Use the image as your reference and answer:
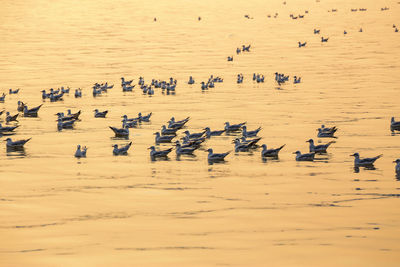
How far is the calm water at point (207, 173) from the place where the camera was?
20484 millimetres

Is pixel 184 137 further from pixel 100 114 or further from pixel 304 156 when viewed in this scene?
pixel 100 114

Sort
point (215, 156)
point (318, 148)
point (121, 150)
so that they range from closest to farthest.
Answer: point (215, 156)
point (318, 148)
point (121, 150)

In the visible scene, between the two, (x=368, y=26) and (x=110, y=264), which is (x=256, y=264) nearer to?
(x=110, y=264)

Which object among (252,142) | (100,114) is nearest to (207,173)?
(252,142)

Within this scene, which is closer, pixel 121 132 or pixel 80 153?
pixel 80 153

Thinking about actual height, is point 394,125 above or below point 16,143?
above

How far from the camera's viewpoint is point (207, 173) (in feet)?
97.4

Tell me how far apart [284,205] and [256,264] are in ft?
18.8

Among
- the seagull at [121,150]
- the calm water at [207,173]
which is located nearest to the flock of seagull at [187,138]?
the seagull at [121,150]

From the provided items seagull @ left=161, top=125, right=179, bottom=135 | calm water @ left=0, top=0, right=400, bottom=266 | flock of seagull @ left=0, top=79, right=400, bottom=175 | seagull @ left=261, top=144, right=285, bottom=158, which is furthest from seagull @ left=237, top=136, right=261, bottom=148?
seagull @ left=161, top=125, right=179, bottom=135

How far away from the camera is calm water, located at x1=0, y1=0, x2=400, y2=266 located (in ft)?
67.2

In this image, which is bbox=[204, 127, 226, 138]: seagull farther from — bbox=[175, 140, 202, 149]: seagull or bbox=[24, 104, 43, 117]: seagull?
bbox=[24, 104, 43, 117]: seagull

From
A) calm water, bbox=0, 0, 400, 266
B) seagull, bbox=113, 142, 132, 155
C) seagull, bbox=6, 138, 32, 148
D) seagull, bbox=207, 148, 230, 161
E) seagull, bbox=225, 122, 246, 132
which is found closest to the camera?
calm water, bbox=0, 0, 400, 266

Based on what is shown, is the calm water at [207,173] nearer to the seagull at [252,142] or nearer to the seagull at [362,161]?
the seagull at [362,161]
